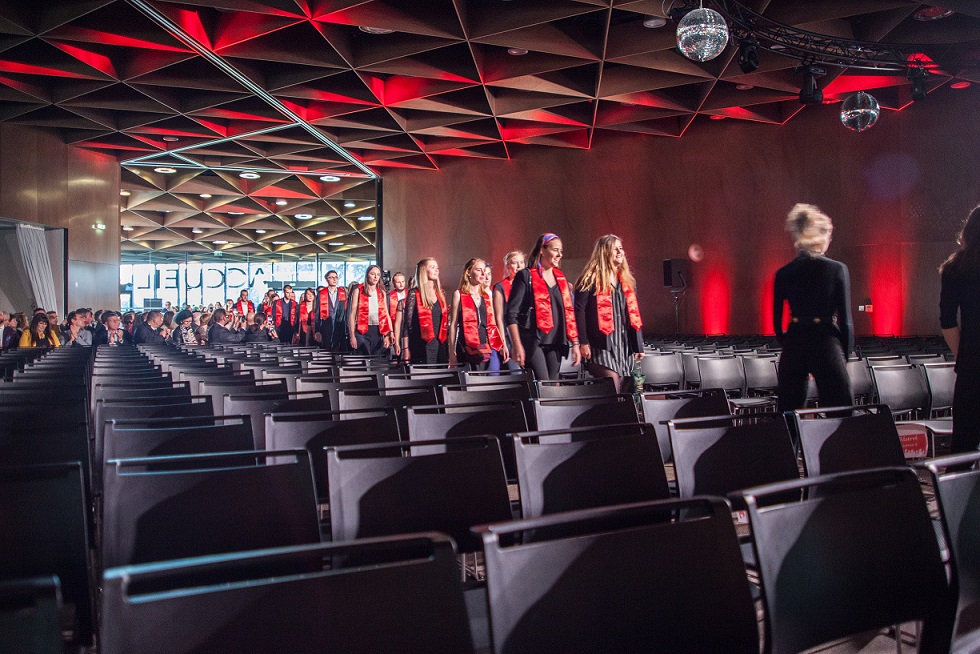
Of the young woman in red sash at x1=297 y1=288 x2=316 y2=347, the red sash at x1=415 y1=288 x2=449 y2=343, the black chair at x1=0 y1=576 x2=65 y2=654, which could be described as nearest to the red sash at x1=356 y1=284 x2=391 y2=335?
the red sash at x1=415 y1=288 x2=449 y2=343

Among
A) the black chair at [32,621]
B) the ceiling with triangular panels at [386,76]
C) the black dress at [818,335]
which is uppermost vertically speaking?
the ceiling with triangular panels at [386,76]

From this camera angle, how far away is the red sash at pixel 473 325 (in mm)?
5891

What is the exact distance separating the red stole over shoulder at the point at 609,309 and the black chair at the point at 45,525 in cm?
348

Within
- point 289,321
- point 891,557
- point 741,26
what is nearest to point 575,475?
point 891,557

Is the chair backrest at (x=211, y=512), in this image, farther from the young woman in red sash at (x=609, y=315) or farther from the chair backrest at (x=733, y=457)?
the young woman in red sash at (x=609, y=315)

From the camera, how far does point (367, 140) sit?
14367 mm

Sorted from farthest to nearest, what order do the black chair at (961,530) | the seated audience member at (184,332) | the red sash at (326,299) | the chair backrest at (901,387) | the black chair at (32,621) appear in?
the seated audience member at (184,332)
the red sash at (326,299)
the chair backrest at (901,387)
the black chair at (961,530)
the black chair at (32,621)

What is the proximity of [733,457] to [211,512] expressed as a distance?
58.4 inches

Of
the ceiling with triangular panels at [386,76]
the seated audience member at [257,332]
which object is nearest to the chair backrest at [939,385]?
the ceiling with triangular panels at [386,76]

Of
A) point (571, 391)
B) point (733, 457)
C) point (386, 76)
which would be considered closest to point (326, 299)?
point (386, 76)

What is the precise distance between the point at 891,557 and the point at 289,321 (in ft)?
42.9

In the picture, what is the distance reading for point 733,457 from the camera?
2.23 m

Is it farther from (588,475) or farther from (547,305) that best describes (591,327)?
(588,475)

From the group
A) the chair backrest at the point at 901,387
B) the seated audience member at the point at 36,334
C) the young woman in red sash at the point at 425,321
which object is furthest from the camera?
the seated audience member at the point at 36,334
